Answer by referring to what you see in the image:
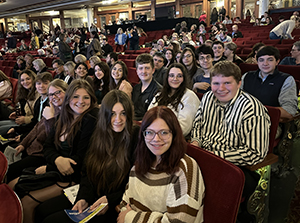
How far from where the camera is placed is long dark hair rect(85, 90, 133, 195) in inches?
57.8

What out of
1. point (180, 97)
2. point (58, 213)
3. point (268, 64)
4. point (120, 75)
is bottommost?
point (58, 213)

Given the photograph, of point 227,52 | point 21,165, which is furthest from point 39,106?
point 227,52

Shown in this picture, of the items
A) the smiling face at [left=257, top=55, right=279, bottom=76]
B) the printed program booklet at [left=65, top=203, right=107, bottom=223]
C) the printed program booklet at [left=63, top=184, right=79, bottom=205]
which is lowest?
the printed program booklet at [left=63, top=184, right=79, bottom=205]

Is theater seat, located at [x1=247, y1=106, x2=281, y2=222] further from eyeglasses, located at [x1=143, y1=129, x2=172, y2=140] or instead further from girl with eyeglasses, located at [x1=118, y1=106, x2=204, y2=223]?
eyeglasses, located at [x1=143, y1=129, x2=172, y2=140]

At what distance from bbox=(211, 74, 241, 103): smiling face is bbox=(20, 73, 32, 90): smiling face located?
260cm

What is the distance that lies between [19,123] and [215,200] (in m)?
2.64

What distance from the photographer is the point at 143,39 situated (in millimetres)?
11820

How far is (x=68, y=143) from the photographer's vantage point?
181 centimetres

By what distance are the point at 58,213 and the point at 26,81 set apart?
2.33m

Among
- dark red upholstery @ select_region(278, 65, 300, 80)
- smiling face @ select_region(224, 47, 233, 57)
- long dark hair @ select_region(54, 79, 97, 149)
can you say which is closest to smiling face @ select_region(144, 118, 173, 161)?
long dark hair @ select_region(54, 79, 97, 149)

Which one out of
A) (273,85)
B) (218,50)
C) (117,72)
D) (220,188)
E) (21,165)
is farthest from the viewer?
(218,50)

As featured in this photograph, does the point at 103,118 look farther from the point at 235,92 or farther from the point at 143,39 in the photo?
the point at 143,39

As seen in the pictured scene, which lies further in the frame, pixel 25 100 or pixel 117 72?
pixel 25 100

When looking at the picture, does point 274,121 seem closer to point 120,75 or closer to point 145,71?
point 145,71
